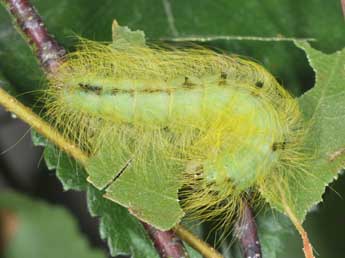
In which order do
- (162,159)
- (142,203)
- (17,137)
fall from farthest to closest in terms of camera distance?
1. (17,137)
2. (162,159)
3. (142,203)

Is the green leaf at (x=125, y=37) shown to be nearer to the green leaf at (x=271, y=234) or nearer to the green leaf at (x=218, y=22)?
the green leaf at (x=218, y=22)

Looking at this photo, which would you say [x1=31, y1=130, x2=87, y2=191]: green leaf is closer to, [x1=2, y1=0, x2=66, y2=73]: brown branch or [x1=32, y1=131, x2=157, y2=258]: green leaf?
[x1=32, y1=131, x2=157, y2=258]: green leaf

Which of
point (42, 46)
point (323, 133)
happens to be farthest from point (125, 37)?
point (323, 133)

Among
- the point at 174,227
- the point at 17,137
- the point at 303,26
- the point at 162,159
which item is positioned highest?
the point at 303,26

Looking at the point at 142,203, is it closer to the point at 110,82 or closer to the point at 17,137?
the point at 110,82

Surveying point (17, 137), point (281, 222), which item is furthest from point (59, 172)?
point (17, 137)

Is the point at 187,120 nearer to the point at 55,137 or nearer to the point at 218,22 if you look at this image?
the point at 55,137

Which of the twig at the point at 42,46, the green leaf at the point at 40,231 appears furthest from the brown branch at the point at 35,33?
the green leaf at the point at 40,231
